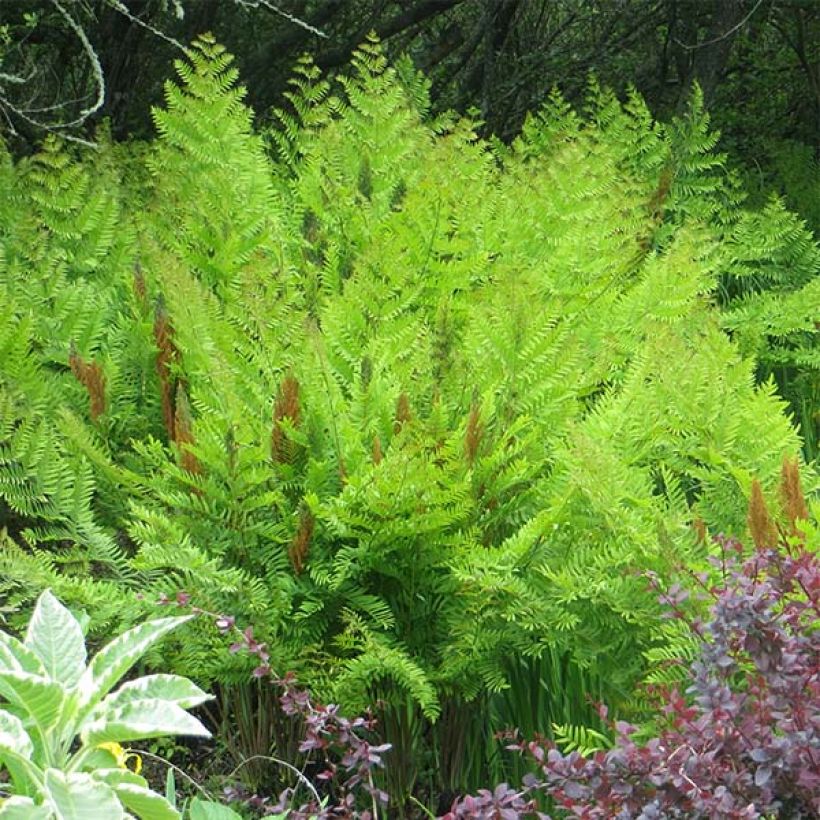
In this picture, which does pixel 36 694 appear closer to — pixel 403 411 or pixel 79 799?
pixel 79 799

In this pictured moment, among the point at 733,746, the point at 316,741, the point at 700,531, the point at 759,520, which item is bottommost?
the point at 316,741

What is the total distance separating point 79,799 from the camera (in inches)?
67.4

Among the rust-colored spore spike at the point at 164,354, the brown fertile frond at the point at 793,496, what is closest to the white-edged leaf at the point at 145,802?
the brown fertile frond at the point at 793,496

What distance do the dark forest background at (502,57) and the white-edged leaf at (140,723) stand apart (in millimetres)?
6144

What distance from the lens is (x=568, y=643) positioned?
2859mm

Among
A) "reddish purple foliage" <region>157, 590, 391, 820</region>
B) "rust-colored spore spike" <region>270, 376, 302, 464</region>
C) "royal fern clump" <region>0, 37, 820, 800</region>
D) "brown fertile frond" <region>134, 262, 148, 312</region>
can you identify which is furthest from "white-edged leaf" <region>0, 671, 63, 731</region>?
"brown fertile frond" <region>134, 262, 148, 312</region>

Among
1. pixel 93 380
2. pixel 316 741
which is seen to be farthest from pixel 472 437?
pixel 93 380

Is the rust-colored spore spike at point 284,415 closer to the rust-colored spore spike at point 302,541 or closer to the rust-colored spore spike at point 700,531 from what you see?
the rust-colored spore spike at point 302,541

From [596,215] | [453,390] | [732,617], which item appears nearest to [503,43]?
[596,215]

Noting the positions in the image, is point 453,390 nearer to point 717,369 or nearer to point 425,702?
point 717,369

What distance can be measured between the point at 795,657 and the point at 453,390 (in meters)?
1.53

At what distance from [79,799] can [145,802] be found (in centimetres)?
16

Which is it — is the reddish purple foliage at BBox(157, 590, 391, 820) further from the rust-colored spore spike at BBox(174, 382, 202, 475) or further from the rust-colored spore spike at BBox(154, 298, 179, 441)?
the rust-colored spore spike at BBox(154, 298, 179, 441)

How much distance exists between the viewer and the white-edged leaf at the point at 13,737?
174 cm
